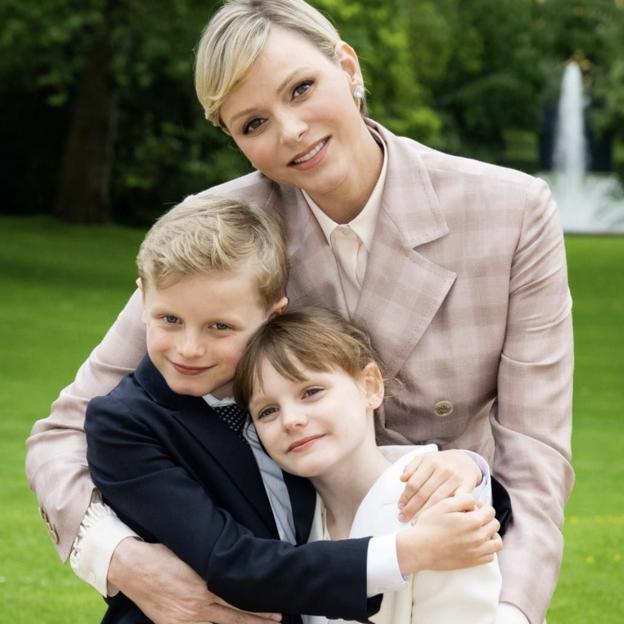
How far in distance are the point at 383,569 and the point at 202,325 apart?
710 millimetres

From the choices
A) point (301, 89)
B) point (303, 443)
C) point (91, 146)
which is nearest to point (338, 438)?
point (303, 443)

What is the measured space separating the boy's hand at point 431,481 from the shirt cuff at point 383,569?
99mm

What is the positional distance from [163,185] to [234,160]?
102 inches

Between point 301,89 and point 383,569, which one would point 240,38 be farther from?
point 383,569

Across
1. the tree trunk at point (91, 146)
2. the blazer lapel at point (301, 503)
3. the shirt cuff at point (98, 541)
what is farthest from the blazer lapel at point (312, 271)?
the tree trunk at point (91, 146)

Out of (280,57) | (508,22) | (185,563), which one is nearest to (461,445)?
(185,563)

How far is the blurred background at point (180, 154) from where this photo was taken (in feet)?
30.0

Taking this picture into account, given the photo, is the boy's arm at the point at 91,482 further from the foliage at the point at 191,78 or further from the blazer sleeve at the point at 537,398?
the foliage at the point at 191,78

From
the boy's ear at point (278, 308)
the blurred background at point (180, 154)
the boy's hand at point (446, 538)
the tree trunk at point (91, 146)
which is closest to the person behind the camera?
the boy's hand at point (446, 538)

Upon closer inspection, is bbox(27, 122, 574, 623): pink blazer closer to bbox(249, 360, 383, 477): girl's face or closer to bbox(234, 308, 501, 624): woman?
bbox(234, 308, 501, 624): woman

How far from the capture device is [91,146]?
30719 millimetres

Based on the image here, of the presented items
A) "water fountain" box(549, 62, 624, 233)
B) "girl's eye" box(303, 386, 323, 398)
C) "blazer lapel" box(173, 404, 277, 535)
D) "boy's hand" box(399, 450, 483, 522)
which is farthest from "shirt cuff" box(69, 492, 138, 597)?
"water fountain" box(549, 62, 624, 233)

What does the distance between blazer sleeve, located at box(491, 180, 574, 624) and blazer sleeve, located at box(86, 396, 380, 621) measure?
1.58 ft

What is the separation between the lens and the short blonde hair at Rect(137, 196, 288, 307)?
334 cm
